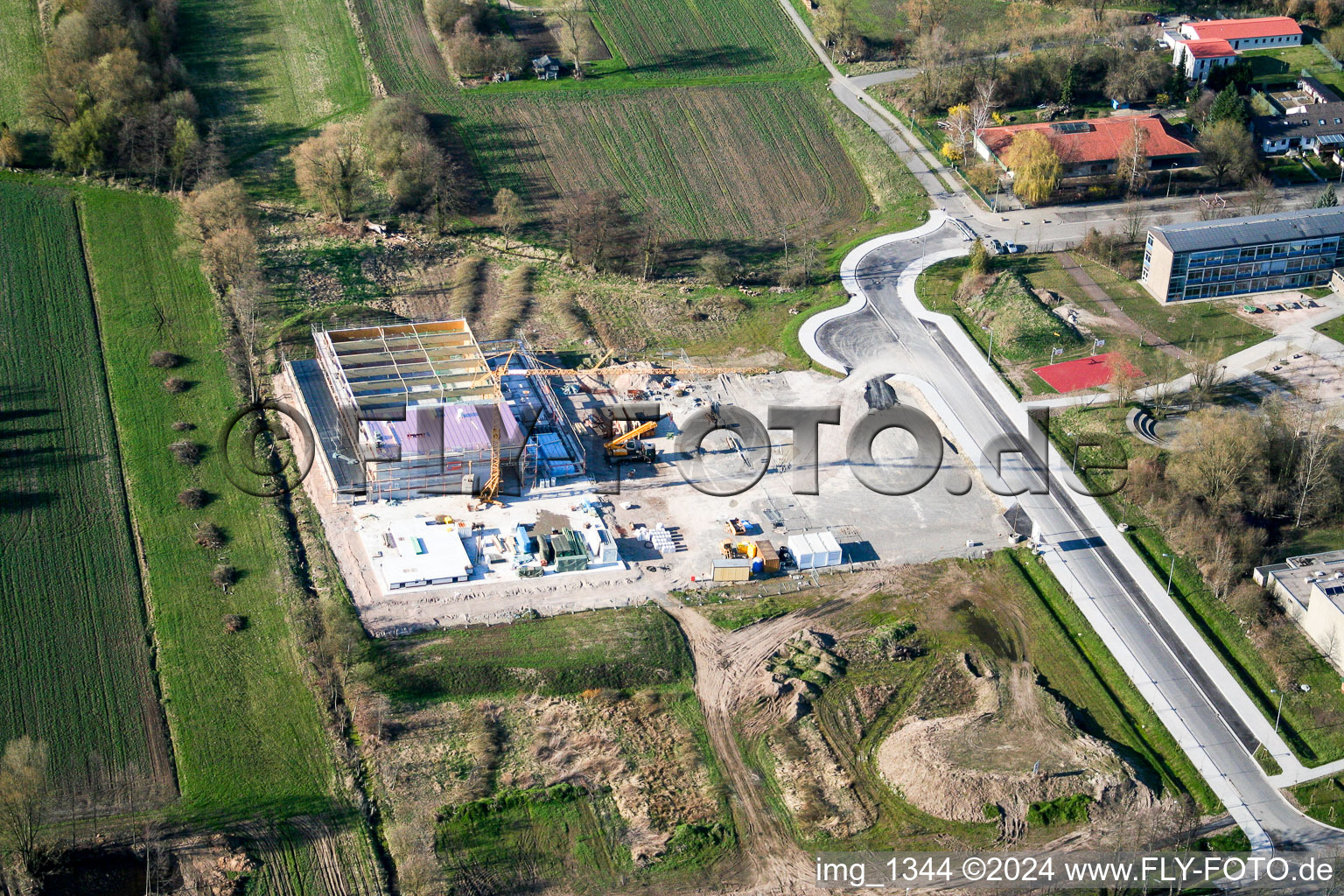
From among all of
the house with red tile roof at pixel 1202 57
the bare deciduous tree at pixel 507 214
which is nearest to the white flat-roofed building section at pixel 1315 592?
the bare deciduous tree at pixel 507 214

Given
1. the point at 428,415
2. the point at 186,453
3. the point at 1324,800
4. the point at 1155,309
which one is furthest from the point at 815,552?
the point at 1155,309

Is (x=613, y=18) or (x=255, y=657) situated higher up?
(x=613, y=18)

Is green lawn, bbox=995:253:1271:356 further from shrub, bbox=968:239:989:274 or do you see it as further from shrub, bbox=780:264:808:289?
shrub, bbox=780:264:808:289

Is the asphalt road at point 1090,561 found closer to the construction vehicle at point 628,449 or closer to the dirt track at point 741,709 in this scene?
the dirt track at point 741,709

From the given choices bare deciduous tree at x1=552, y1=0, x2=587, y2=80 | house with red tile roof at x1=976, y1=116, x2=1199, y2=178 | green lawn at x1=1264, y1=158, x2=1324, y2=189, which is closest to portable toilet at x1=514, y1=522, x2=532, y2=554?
house with red tile roof at x1=976, y1=116, x2=1199, y2=178

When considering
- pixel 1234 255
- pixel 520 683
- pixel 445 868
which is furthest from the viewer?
pixel 1234 255

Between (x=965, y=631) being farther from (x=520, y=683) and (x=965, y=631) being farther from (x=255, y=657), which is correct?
(x=255, y=657)

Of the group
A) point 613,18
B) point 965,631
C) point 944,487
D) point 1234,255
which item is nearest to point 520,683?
point 965,631

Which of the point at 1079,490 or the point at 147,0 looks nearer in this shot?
the point at 1079,490
